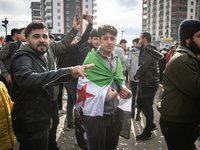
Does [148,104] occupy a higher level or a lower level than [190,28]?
lower

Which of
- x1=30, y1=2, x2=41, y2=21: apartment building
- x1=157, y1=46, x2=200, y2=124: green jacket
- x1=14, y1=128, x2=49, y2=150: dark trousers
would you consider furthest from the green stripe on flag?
x1=30, y1=2, x2=41, y2=21: apartment building

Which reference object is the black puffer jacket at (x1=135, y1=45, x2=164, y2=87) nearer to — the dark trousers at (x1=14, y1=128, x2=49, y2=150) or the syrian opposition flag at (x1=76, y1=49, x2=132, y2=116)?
the syrian opposition flag at (x1=76, y1=49, x2=132, y2=116)

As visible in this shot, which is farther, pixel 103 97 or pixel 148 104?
pixel 148 104

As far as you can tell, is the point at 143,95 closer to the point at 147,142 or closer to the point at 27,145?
the point at 147,142

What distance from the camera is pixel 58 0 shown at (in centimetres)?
7719

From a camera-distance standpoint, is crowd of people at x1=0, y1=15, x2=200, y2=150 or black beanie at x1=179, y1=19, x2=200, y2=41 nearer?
crowd of people at x1=0, y1=15, x2=200, y2=150

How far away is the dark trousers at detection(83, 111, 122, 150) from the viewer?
230 cm

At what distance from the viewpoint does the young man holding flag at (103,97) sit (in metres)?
2.28

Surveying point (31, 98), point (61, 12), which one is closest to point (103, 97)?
point (31, 98)

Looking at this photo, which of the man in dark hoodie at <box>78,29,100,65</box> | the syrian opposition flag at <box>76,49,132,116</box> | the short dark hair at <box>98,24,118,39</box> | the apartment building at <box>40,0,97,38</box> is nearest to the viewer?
the syrian opposition flag at <box>76,49,132,116</box>

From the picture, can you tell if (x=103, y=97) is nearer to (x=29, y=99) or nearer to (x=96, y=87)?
(x=96, y=87)

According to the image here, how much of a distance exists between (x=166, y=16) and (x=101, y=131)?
7986 cm

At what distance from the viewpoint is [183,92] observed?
6.70 ft

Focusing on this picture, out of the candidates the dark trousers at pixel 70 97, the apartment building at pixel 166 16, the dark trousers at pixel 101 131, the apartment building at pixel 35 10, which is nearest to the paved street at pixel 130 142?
the dark trousers at pixel 70 97
